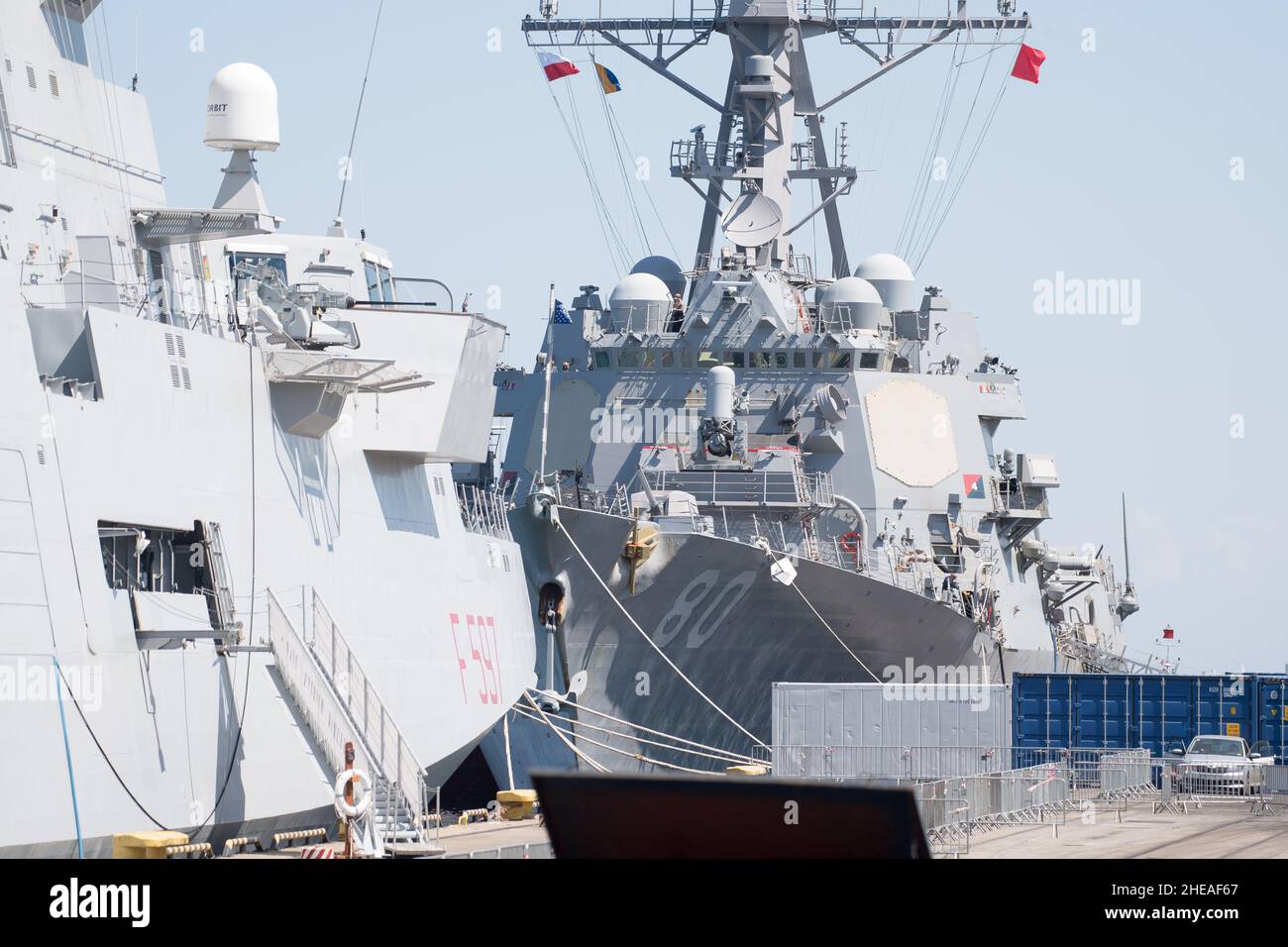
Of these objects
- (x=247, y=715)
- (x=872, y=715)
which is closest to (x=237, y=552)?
(x=247, y=715)

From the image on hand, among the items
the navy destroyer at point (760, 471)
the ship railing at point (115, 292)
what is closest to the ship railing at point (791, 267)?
the navy destroyer at point (760, 471)

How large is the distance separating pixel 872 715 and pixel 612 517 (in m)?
4.33

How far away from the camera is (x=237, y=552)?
15.5 m

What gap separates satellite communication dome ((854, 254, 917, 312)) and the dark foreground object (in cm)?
2651

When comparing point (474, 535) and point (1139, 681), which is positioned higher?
point (474, 535)

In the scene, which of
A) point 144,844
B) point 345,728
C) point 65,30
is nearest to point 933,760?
point 345,728

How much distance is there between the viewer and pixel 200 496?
Result: 14984 mm

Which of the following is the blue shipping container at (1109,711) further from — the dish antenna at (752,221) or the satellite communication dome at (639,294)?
the satellite communication dome at (639,294)

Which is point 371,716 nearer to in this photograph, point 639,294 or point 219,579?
point 219,579

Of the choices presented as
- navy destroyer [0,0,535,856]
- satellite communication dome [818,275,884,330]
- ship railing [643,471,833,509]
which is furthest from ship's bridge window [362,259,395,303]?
satellite communication dome [818,275,884,330]

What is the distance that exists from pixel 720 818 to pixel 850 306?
24938 mm

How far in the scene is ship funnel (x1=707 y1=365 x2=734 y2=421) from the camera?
26.0 metres

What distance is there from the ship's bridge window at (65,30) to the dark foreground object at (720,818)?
13540 mm
